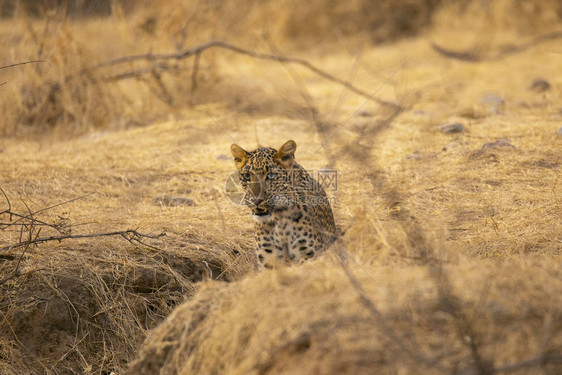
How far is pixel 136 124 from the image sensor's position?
12805mm

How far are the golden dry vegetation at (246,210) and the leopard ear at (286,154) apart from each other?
46 cm

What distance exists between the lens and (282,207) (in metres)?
6.38

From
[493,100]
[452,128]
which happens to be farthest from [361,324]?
[493,100]

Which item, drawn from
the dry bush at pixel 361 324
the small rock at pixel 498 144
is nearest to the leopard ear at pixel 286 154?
the dry bush at pixel 361 324

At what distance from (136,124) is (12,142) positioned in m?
A: 2.41

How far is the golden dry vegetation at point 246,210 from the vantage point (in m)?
3.99

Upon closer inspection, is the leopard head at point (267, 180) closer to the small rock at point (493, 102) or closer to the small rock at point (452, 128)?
the small rock at point (452, 128)

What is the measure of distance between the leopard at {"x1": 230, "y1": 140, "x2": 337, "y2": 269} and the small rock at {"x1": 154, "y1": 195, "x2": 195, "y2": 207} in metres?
2.42

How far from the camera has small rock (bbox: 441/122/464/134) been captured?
10891 millimetres

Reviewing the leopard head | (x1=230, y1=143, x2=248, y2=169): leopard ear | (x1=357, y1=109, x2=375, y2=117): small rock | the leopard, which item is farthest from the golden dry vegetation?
(x1=230, y1=143, x2=248, y2=169): leopard ear

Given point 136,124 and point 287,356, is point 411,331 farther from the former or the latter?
point 136,124

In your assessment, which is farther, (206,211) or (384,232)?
(206,211)

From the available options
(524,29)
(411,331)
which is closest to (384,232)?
(411,331)

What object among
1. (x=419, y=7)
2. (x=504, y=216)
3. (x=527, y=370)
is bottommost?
(x=504, y=216)
